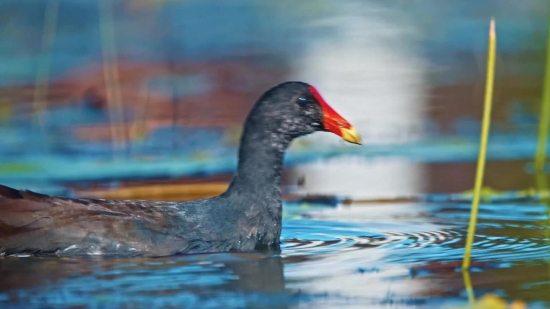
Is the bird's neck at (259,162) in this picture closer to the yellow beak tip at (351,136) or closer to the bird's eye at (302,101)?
the bird's eye at (302,101)

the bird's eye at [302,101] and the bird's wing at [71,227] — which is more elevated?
the bird's eye at [302,101]

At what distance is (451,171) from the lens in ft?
32.4

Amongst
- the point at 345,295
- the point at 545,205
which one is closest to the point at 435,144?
the point at 545,205

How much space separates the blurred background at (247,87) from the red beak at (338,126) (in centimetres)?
217

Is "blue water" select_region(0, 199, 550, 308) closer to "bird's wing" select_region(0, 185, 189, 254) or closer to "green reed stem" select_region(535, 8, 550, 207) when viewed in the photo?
"bird's wing" select_region(0, 185, 189, 254)

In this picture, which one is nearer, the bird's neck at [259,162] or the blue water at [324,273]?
the blue water at [324,273]

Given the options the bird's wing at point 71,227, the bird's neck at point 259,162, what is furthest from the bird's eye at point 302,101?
the bird's wing at point 71,227

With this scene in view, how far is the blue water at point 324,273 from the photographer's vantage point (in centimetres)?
520

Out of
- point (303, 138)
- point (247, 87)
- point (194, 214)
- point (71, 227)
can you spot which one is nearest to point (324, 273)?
point (194, 214)

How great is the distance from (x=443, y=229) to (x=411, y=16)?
9.82 metres

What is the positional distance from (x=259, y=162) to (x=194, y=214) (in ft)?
1.79

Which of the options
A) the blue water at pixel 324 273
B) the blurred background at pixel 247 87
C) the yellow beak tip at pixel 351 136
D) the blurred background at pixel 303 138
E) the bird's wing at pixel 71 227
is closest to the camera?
the blue water at pixel 324 273

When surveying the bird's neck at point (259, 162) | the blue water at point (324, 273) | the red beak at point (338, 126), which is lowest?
the blue water at point (324, 273)

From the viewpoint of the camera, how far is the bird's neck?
22.0 feet
